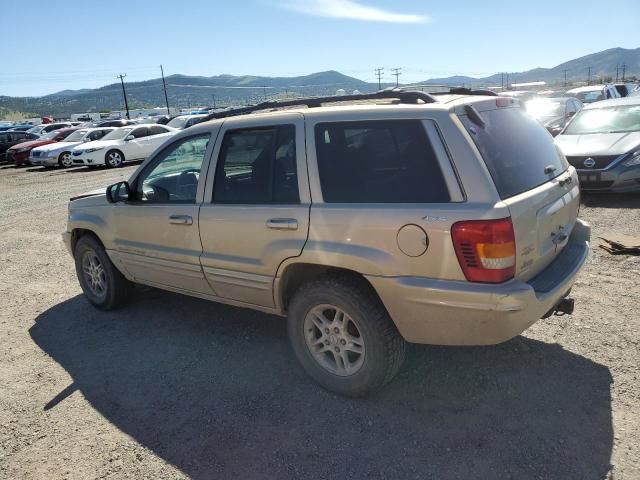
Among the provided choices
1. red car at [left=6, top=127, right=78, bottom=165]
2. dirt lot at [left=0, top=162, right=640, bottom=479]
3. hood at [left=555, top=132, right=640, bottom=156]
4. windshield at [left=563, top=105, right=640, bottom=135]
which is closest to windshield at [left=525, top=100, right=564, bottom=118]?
windshield at [left=563, top=105, right=640, bottom=135]

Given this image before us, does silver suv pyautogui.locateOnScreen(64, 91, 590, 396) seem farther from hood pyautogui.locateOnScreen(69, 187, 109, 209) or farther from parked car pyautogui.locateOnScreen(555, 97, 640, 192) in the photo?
parked car pyautogui.locateOnScreen(555, 97, 640, 192)

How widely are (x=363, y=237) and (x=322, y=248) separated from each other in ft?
0.97

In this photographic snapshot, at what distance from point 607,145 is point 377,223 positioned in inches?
288

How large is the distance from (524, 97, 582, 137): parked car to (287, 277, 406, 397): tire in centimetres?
1160

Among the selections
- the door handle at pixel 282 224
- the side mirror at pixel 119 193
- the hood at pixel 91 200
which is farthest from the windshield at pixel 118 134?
the door handle at pixel 282 224

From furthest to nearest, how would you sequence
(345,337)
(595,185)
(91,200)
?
(595,185)
(91,200)
(345,337)

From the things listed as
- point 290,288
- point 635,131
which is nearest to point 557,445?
point 290,288

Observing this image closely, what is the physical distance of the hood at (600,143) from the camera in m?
8.08

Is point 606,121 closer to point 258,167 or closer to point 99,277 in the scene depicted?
point 258,167

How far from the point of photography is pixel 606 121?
9.46 m

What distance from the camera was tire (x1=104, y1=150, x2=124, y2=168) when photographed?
19109mm

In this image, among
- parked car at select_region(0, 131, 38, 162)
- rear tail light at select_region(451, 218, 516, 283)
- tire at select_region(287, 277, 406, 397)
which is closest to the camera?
rear tail light at select_region(451, 218, 516, 283)

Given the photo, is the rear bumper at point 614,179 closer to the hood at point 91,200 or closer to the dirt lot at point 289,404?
the dirt lot at point 289,404

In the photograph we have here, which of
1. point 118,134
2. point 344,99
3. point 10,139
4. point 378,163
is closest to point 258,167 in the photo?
point 344,99
